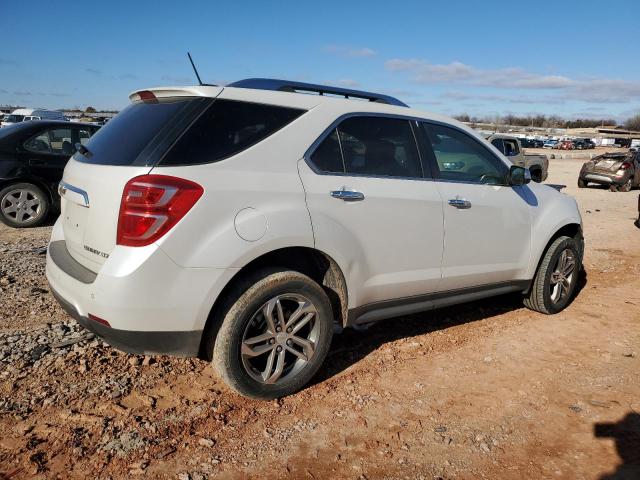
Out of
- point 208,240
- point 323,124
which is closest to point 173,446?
point 208,240

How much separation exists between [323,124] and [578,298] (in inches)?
154

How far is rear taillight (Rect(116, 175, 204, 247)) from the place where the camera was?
262 cm

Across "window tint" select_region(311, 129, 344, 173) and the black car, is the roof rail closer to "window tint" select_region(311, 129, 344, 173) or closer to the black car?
"window tint" select_region(311, 129, 344, 173)

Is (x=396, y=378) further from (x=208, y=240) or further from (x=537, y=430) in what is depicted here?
(x=208, y=240)

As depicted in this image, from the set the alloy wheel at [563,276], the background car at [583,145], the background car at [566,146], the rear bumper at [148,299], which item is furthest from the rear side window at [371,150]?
the background car at [583,145]

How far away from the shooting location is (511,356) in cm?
411

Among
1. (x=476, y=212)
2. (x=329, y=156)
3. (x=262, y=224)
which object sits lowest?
(x=476, y=212)

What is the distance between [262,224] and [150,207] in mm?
596

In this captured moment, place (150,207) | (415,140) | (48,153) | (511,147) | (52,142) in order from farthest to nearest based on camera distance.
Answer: (511,147)
(52,142)
(48,153)
(415,140)
(150,207)

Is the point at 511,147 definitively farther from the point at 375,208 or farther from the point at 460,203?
the point at 375,208

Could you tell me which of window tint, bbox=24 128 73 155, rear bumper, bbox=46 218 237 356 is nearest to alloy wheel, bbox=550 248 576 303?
rear bumper, bbox=46 218 237 356

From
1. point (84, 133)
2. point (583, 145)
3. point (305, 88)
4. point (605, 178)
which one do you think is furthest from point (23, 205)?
point (583, 145)

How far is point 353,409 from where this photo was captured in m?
3.21

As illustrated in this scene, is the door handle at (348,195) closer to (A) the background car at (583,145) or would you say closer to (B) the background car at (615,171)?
(B) the background car at (615,171)
